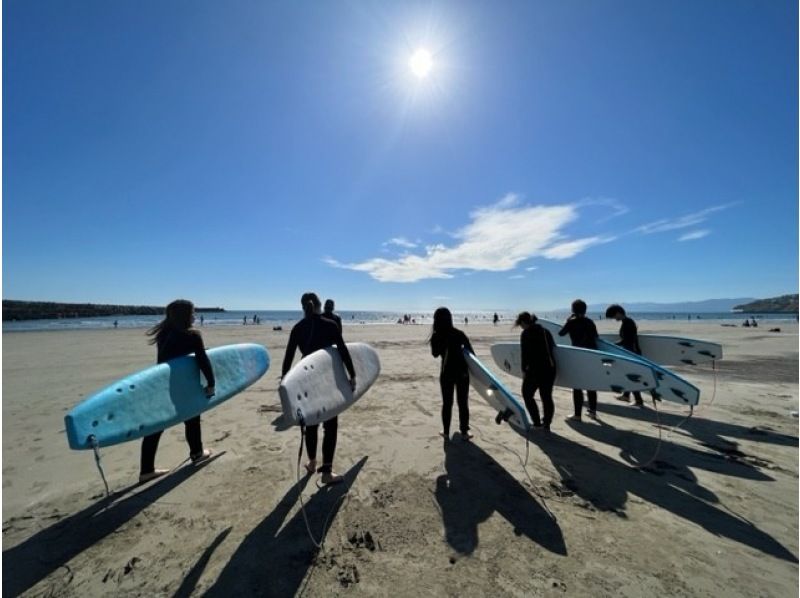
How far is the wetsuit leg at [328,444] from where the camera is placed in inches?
141

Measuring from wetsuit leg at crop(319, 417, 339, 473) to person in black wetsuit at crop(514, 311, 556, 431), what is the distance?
3.01 m

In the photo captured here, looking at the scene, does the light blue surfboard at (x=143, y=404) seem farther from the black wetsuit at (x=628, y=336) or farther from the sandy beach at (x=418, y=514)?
the black wetsuit at (x=628, y=336)

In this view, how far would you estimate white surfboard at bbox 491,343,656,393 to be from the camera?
496cm

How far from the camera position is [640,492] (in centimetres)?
342

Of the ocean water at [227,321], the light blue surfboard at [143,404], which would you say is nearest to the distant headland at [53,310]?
the ocean water at [227,321]

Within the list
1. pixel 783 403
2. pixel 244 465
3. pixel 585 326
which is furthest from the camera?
pixel 783 403

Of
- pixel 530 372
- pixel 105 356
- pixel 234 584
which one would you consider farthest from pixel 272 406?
pixel 105 356

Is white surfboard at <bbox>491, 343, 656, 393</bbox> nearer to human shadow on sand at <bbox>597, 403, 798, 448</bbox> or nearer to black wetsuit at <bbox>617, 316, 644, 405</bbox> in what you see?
human shadow on sand at <bbox>597, 403, 798, 448</bbox>

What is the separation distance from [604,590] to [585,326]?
14.6 ft

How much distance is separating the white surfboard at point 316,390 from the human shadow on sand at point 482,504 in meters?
1.39

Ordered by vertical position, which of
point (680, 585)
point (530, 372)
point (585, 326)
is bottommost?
point (680, 585)

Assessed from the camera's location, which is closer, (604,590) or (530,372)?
(604,590)

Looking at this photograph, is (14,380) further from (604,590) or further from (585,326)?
(585,326)

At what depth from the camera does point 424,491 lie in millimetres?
3381
